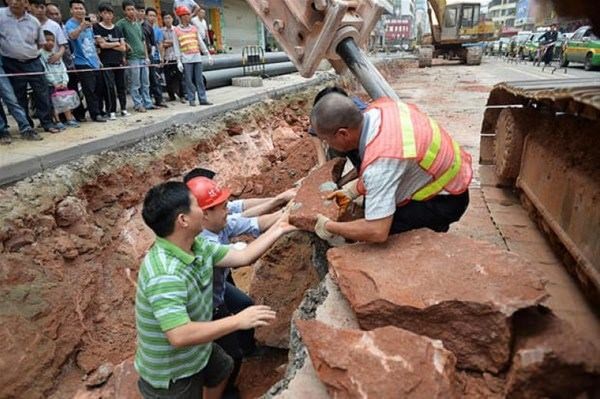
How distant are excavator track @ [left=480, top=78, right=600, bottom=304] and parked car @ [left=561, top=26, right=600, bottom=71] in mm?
16043

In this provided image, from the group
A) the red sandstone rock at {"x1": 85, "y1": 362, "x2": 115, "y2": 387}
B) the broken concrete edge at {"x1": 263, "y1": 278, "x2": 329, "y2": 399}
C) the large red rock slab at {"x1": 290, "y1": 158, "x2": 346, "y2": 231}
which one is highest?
the large red rock slab at {"x1": 290, "y1": 158, "x2": 346, "y2": 231}

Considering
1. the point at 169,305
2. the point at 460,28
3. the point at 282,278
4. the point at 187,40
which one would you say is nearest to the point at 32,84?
the point at 187,40

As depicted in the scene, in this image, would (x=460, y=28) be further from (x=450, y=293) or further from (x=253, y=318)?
(x=253, y=318)

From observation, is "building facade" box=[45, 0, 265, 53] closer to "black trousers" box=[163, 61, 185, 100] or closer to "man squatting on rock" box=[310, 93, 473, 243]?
"black trousers" box=[163, 61, 185, 100]

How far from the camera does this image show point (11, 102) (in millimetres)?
4969

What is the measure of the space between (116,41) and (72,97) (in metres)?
1.43

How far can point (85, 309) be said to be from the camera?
13.1ft

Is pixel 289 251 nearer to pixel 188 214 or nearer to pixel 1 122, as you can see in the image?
pixel 188 214

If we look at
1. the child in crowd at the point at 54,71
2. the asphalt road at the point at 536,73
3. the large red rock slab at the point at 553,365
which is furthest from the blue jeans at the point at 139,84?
the asphalt road at the point at 536,73

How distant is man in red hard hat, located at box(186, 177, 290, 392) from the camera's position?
2.69m

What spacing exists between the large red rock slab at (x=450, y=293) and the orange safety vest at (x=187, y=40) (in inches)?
258

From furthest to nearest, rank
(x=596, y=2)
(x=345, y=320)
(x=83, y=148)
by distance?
(x=83, y=148) → (x=345, y=320) → (x=596, y=2)

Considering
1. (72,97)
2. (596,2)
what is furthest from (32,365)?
(596,2)

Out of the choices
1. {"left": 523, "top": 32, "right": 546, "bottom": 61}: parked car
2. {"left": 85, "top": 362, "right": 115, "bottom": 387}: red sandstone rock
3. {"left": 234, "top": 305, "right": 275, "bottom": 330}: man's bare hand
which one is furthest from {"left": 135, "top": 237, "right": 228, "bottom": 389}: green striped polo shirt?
{"left": 523, "top": 32, "right": 546, "bottom": 61}: parked car
